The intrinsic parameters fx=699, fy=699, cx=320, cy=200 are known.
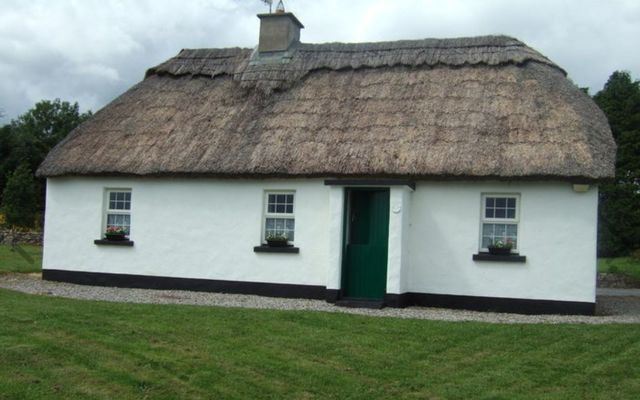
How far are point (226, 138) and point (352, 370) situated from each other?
8.10m

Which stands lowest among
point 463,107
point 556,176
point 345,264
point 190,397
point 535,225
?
point 190,397

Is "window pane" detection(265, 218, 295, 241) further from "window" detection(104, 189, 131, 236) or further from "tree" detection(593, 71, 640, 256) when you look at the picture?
"tree" detection(593, 71, 640, 256)

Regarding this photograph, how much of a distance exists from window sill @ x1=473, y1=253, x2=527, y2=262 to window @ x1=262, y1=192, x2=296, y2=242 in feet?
12.5

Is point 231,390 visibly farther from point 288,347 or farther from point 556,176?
point 556,176

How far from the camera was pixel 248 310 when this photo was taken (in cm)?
1166

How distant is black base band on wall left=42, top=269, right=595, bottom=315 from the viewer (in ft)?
42.4

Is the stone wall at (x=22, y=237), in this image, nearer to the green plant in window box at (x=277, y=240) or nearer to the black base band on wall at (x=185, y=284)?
the black base band on wall at (x=185, y=284)

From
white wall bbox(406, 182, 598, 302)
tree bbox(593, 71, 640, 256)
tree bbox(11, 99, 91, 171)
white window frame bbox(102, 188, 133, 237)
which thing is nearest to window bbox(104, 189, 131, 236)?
white window frame bbox(102, 188, 133, 237)

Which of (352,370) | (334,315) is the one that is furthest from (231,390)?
(334,315)

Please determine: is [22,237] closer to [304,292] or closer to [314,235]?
[304,292]

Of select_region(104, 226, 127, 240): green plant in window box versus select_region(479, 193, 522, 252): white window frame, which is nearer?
select_region(479, 193, 522, 252): white window frame

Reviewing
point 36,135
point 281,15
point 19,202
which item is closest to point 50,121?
point 36,135

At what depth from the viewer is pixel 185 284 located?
15.2 meters

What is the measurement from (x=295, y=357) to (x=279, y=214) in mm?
6093
